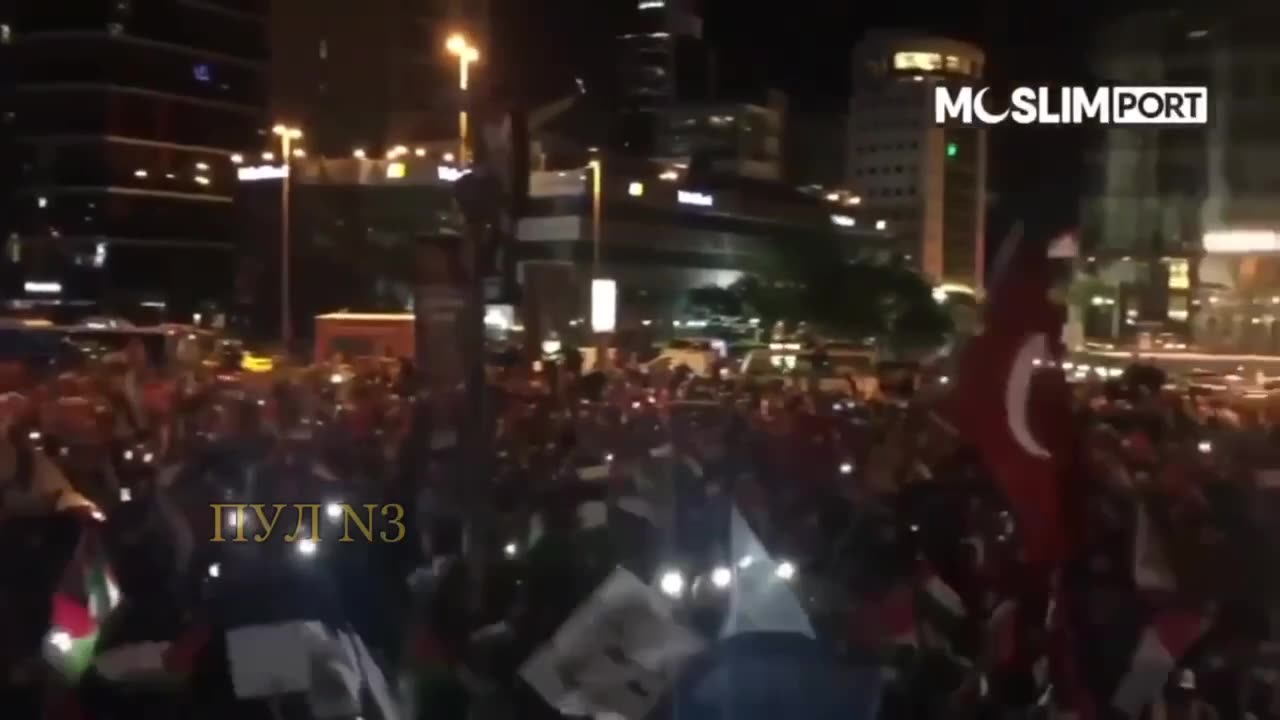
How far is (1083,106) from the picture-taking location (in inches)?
320

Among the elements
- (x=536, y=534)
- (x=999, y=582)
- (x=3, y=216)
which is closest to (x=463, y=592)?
(x=536, y=534)

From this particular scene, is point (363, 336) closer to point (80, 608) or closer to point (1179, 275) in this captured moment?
point (80, 608)

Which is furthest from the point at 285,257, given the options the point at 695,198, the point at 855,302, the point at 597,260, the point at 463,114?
the point at 695,198

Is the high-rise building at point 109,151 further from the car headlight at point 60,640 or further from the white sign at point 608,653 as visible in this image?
the white sign at point 608,653

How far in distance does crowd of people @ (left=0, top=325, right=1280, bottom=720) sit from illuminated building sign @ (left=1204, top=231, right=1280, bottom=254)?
127ft

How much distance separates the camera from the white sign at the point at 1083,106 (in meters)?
8.15

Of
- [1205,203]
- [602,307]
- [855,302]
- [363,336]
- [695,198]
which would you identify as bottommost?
[363,336]

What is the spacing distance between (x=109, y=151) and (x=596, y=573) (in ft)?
215

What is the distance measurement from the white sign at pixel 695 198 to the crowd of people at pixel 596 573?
71.5 m

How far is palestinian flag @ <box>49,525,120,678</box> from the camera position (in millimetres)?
6309

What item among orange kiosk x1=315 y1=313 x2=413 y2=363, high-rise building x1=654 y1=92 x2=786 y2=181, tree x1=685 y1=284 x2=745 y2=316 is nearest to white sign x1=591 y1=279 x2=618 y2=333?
tree x1=685 y1=284 x2=745 y2=316

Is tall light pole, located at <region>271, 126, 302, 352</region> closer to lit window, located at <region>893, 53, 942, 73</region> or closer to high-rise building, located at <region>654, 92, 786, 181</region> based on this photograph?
lit window, located at <region>893, 53, 942, 73</region>

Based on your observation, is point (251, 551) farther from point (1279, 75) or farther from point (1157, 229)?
point (1279, 75)

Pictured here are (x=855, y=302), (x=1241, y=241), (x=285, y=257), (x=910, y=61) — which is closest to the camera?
(x=285, y=257)
